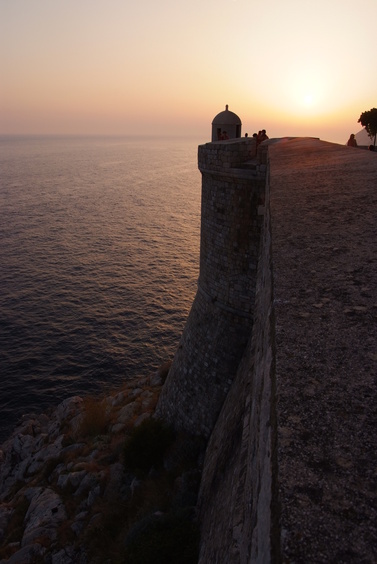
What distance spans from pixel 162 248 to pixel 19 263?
18.3 m

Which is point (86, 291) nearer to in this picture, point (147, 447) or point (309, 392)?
point (147, 447)

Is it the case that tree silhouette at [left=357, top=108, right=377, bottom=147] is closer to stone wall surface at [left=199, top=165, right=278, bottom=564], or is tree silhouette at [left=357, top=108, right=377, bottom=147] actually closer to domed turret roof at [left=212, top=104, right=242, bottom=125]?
domed turret roof at [left=212, top=104, right=242, bottom=125]

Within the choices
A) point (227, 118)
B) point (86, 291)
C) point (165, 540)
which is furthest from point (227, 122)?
point (86, 291)

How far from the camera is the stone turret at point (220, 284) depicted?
12.4 meters

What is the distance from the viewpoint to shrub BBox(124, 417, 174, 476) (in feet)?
46.5

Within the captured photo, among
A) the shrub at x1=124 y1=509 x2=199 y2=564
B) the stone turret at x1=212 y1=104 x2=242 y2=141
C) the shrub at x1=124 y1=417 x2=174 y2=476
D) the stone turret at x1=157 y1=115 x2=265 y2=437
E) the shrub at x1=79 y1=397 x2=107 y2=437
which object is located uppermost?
the stone turret at x1=212 y1=104 x2=242 y2=141

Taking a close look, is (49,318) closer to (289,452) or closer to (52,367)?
(52,367)

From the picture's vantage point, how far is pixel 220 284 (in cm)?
1360

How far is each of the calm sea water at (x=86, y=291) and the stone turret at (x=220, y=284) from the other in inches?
550

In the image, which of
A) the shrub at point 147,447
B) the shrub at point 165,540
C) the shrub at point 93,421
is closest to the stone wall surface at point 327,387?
the shrub at point 165,540

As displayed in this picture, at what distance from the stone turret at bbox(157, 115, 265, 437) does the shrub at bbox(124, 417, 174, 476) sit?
882 millimetres

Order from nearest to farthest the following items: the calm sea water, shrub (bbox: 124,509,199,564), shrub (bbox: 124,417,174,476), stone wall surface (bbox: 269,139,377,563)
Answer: stone wall surface (bbox: 269,139,377,563), shrub (bbox: 124,509,199,564), shrub (bbox: 124,417,174,476), the calm sea water

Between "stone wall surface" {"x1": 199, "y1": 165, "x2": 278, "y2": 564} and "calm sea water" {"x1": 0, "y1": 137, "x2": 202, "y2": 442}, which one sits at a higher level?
"stone wall surface" {"x1": 199, "y1": 165, "x2": 278, "y2": 564}

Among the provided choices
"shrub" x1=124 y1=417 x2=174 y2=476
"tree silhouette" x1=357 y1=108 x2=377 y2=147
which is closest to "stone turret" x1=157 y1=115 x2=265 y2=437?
"shrub" x1=124 y1=417 x2=174 y2=476
